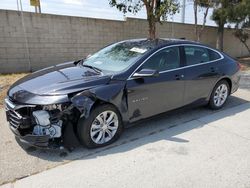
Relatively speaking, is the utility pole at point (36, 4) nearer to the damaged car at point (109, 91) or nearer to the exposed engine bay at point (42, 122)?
the damaged car at point (109, 91)

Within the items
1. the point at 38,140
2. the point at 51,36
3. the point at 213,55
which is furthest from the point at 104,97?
the point at 51,36

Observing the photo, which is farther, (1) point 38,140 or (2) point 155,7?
(2) point 155,7

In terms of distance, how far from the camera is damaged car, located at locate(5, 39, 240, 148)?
326cm

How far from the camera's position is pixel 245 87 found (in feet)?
24.0

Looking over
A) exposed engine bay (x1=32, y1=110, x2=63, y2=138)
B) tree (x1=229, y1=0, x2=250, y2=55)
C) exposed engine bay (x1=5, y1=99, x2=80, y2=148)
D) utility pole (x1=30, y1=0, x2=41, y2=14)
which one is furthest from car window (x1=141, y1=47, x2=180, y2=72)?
tree (x1=229, y1=0, x2=250, y2=55)

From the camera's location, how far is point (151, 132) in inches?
162

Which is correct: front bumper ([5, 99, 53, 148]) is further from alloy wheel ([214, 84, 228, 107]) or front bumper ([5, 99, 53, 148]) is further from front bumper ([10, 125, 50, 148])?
alloy wheel ([214, 84, 228, 107])

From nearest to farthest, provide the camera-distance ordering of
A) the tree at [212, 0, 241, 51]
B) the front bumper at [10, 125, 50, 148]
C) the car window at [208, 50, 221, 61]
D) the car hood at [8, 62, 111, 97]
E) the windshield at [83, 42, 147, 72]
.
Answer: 1. the front bumper at [10, 125, 50, 148]
2. the car hood at [8, 62, 111, 97]
3. the windshield at [83, 42, 147, 72]
4. the car window at [208, 50, 221, 61]
5. the tree at [212, 0, 241, 51]

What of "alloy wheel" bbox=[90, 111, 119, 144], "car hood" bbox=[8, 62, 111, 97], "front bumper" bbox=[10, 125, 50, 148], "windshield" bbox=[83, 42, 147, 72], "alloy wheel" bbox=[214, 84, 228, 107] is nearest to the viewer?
"front bumper" bbox=[10, 125, 50, 148]

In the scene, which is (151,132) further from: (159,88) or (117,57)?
(117,57)

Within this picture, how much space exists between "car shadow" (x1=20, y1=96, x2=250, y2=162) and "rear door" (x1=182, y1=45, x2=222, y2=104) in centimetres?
38

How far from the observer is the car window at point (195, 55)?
4604 mm

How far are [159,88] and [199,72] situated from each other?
1067 mm

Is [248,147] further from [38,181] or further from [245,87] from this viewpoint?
[245,87]
